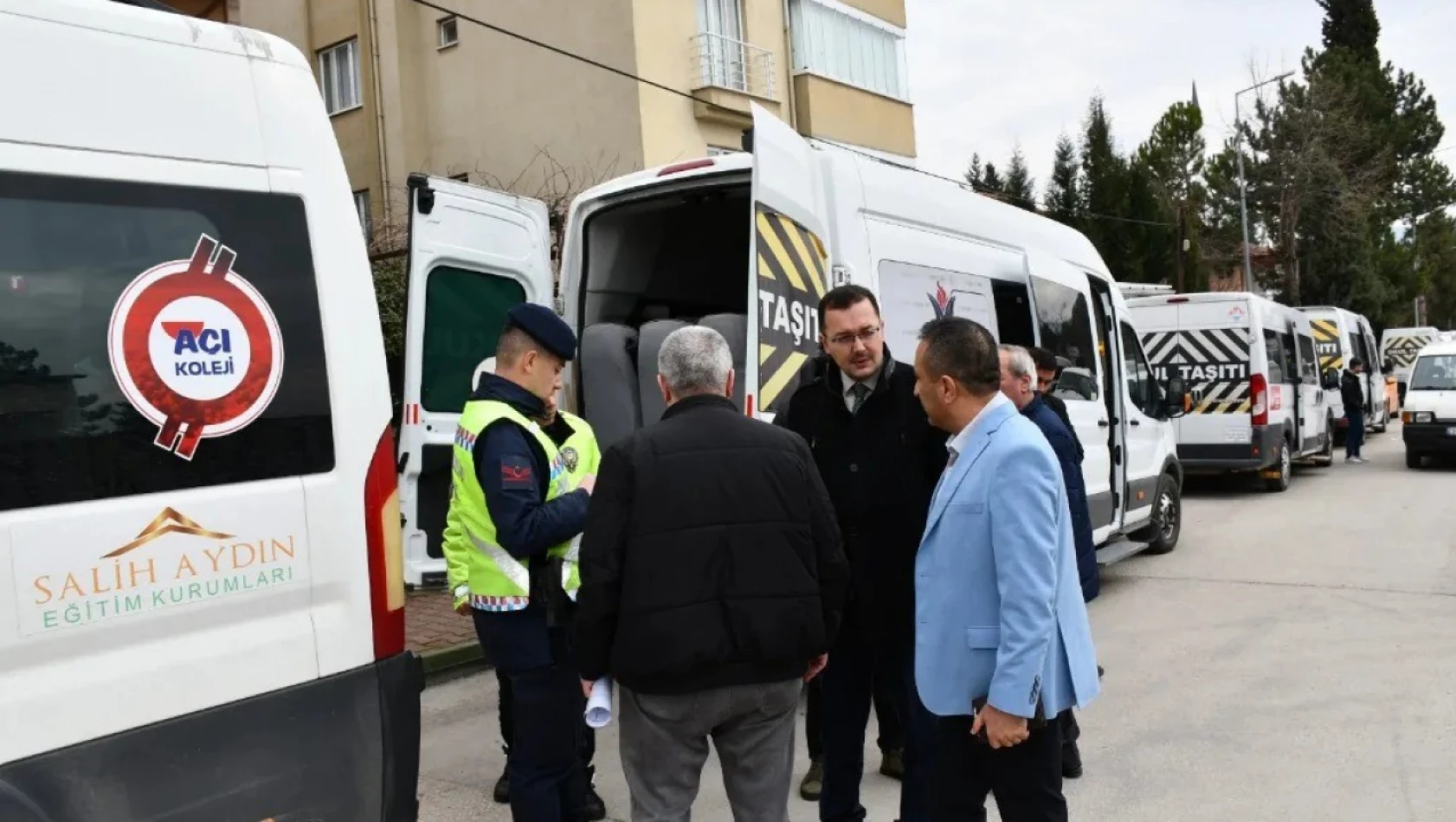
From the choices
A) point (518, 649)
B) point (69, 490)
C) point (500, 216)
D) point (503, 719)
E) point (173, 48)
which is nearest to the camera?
point (69, 490)

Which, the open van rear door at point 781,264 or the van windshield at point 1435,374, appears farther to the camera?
the van windshield at point 1435,374

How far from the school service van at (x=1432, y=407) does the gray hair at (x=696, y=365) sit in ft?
48.9

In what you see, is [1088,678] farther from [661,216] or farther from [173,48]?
[661,216]

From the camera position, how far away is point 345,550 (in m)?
2.68

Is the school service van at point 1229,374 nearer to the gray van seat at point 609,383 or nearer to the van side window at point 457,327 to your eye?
the gray van seat at point 609,383

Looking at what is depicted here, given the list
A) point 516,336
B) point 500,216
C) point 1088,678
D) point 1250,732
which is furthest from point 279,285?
point 1250,732

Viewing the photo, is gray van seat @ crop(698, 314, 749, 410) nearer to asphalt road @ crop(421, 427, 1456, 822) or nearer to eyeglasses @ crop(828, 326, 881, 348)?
eyeglasses @ crop(828, 326, 881, 348)

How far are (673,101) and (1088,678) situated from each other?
13.9 m

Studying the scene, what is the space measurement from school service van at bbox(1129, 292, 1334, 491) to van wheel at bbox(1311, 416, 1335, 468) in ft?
8.24

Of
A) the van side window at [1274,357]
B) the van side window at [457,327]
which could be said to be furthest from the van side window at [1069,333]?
the van side window at [1274,357]

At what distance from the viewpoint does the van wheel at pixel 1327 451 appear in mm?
16172

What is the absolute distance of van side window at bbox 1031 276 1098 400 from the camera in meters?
6.56

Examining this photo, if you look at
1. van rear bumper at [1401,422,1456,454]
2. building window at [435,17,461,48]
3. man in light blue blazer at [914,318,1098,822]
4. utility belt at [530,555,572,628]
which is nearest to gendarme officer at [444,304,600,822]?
utility belt at [530,555,572,628]

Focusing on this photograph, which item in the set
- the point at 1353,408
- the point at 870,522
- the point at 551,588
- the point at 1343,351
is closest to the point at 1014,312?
the point at 870,522
